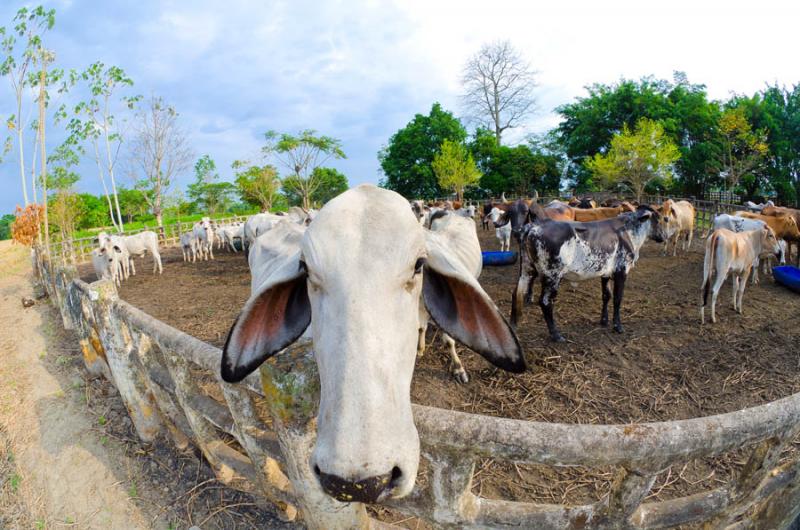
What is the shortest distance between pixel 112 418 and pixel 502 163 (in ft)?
127

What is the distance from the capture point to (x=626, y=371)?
187 inches

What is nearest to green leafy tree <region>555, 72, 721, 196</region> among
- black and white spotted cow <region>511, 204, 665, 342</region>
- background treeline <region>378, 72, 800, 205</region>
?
background treeline <region>378, 72, 800, 205</region>

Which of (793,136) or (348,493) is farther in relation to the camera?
(793,136)

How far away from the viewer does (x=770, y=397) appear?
414 cm

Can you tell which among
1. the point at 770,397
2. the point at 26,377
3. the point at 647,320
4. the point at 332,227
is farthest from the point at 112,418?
the point at 647,320

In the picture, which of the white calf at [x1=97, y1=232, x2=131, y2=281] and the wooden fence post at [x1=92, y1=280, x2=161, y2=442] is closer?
the wooden fence post at [x1=92, y1=280, x2=161, y2=442]

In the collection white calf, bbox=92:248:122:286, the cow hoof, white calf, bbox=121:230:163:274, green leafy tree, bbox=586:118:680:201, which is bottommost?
the cow hoof

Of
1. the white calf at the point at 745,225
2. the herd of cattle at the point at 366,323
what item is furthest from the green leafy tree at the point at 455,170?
the herd of cattle at the point at 366,323

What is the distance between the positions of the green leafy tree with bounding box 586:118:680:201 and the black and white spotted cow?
2141 centimetres

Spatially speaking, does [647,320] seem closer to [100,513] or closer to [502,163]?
[100,513]

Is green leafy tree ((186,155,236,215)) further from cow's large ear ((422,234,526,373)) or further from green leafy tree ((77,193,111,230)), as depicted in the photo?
cow's large ear ((422,234,526,373))

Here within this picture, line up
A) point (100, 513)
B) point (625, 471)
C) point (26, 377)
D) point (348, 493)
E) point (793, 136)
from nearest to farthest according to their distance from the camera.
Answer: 1. point (348, 493)
2. point (625, 471)
3. point (100, 513)
4. point (26, 377)
5. point (793, 136)

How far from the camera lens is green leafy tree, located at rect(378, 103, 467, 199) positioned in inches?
1609

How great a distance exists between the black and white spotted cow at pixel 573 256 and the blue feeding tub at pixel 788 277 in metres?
3.92
